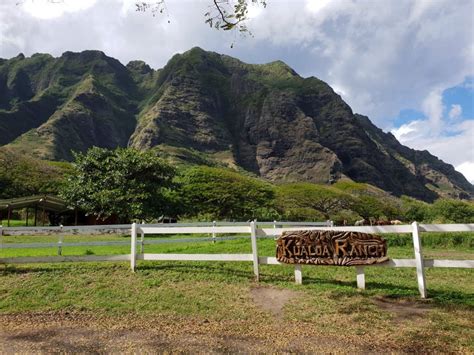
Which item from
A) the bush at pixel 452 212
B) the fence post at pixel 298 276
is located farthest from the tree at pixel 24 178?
the bush at pixel 452 212

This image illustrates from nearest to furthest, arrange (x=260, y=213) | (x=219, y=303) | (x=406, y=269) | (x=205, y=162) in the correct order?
(x=219, y=303) → (x=406, y=269) → (x=260, y=213) → (x=205, y=162)

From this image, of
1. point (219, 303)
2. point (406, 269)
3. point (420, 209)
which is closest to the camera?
point (219, 303)

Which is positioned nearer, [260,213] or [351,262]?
[351,262]

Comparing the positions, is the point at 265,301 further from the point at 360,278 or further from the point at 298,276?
the point at 360,278

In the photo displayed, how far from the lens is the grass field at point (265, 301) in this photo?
6.62 m

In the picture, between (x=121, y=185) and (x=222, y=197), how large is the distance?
22.4 meters

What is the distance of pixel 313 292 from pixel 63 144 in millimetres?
182885

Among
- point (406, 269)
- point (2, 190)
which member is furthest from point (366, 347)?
point (2, 190)

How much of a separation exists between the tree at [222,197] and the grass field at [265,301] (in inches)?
1540

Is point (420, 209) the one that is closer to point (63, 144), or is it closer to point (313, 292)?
point (313, 292)

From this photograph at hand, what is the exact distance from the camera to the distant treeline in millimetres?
34500

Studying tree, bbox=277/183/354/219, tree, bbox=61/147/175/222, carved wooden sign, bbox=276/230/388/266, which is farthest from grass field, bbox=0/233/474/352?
tree, bbox=277/183/354/219

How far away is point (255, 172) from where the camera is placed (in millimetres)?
197125

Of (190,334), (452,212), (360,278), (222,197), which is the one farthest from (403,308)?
(452,212)
